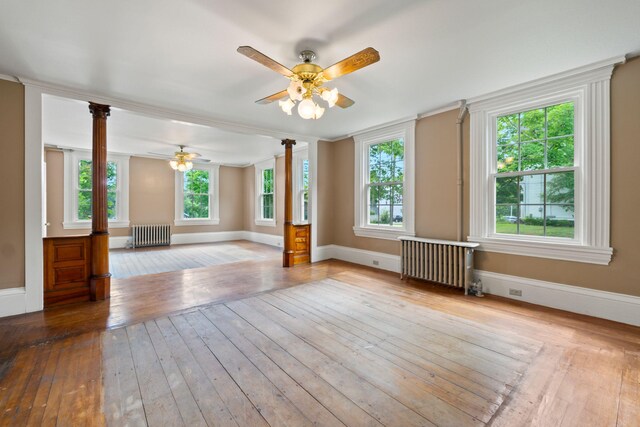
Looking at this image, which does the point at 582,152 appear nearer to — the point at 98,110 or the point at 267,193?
the point at 98,110

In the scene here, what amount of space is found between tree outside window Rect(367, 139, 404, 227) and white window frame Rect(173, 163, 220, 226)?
18.3 ft

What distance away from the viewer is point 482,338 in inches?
97.4

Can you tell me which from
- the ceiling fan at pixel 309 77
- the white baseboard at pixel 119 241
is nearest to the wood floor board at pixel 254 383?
the ceiling fan at pixel 309 77

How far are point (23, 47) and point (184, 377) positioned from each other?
10.4 feet

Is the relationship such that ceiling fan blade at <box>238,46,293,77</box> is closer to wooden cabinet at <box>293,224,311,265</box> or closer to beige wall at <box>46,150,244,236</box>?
wooden cabinet at <box>293,224,311,265</box>

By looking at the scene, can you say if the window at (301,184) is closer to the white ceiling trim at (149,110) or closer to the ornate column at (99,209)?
the white ceiling trim at (149,110)

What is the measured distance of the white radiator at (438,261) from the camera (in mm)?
3695

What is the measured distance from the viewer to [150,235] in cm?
781

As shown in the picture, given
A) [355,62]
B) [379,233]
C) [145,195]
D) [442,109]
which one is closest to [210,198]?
[145,195]

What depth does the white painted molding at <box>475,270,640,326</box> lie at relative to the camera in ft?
8.95

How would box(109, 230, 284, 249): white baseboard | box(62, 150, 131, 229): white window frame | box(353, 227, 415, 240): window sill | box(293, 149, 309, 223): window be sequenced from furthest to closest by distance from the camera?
box(109, 230, 284, 249): white baseboard, box(293, 149, 309, 223): window, box(62, 150, 131, 229): white window frame, box(353, 227, 415, 240): window sill

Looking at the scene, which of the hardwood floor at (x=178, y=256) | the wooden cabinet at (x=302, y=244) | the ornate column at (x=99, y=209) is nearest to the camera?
the ornate column at (x=99, y=209)

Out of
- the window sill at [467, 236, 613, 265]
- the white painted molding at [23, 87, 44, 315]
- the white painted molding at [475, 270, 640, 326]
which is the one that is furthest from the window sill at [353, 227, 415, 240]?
the white painted molding at [23, 87, 44, 315]

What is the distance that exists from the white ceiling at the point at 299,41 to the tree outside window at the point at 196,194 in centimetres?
523
